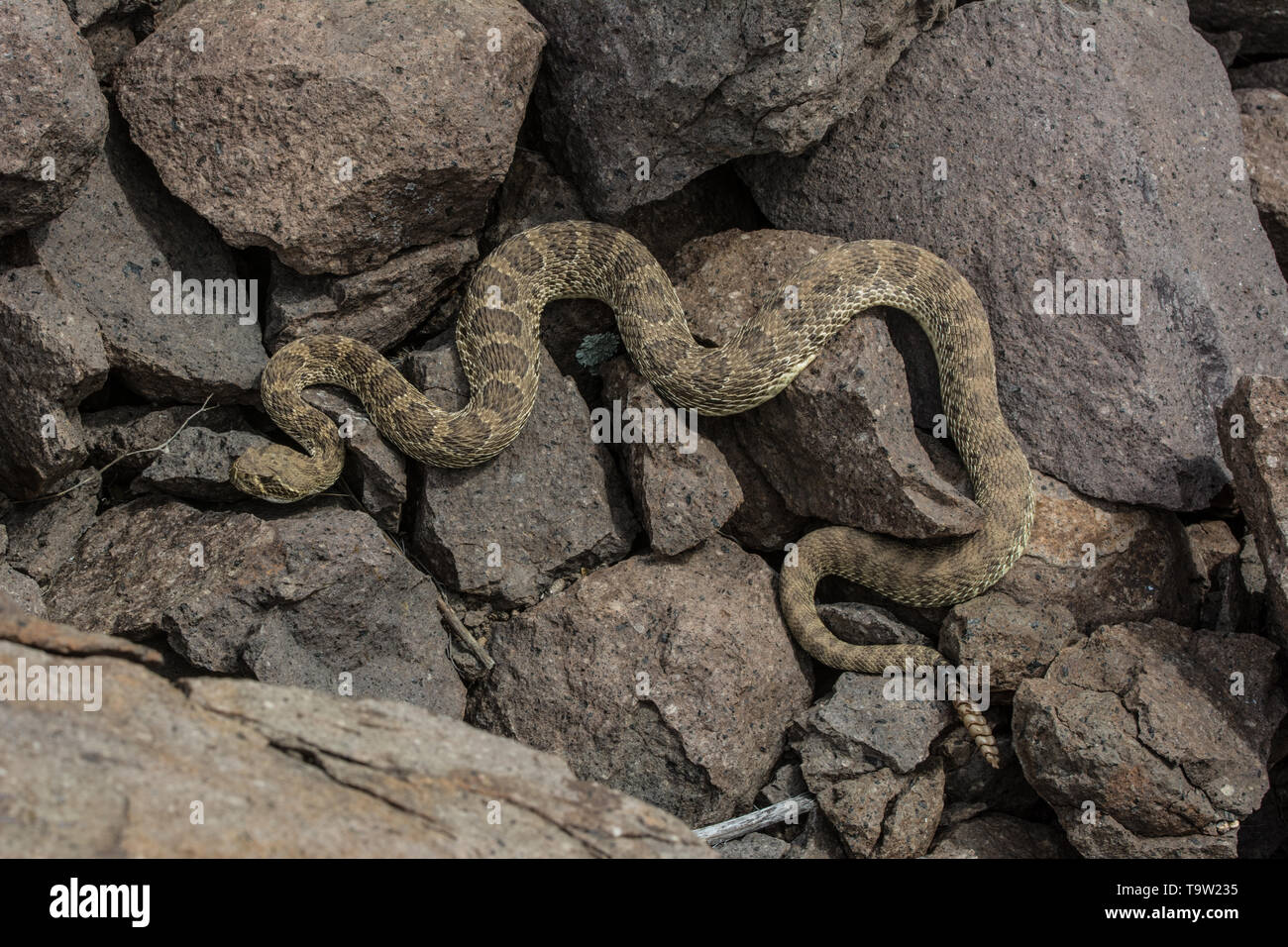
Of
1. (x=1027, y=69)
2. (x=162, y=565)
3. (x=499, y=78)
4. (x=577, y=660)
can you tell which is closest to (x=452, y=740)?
(x=577, y=660)

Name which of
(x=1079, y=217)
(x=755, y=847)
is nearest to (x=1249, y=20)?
Result: (x=1079, y=217)

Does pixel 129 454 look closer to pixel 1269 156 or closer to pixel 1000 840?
pixel 1000 840

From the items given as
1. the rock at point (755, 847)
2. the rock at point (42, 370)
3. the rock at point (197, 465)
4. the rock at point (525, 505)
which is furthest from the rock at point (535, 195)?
the rock at point (755, 847)

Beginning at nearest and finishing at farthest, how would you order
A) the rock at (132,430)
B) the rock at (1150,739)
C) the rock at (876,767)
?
the rock at (1150,739) < the rock at (876,767) < the rock at (132,430)

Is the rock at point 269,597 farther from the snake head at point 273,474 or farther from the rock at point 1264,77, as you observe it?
the rock at point 1264,77

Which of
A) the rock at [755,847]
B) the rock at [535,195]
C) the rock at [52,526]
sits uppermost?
the rock at [535,195]

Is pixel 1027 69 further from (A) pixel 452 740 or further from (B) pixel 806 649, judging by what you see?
(A) pixel 452 740
